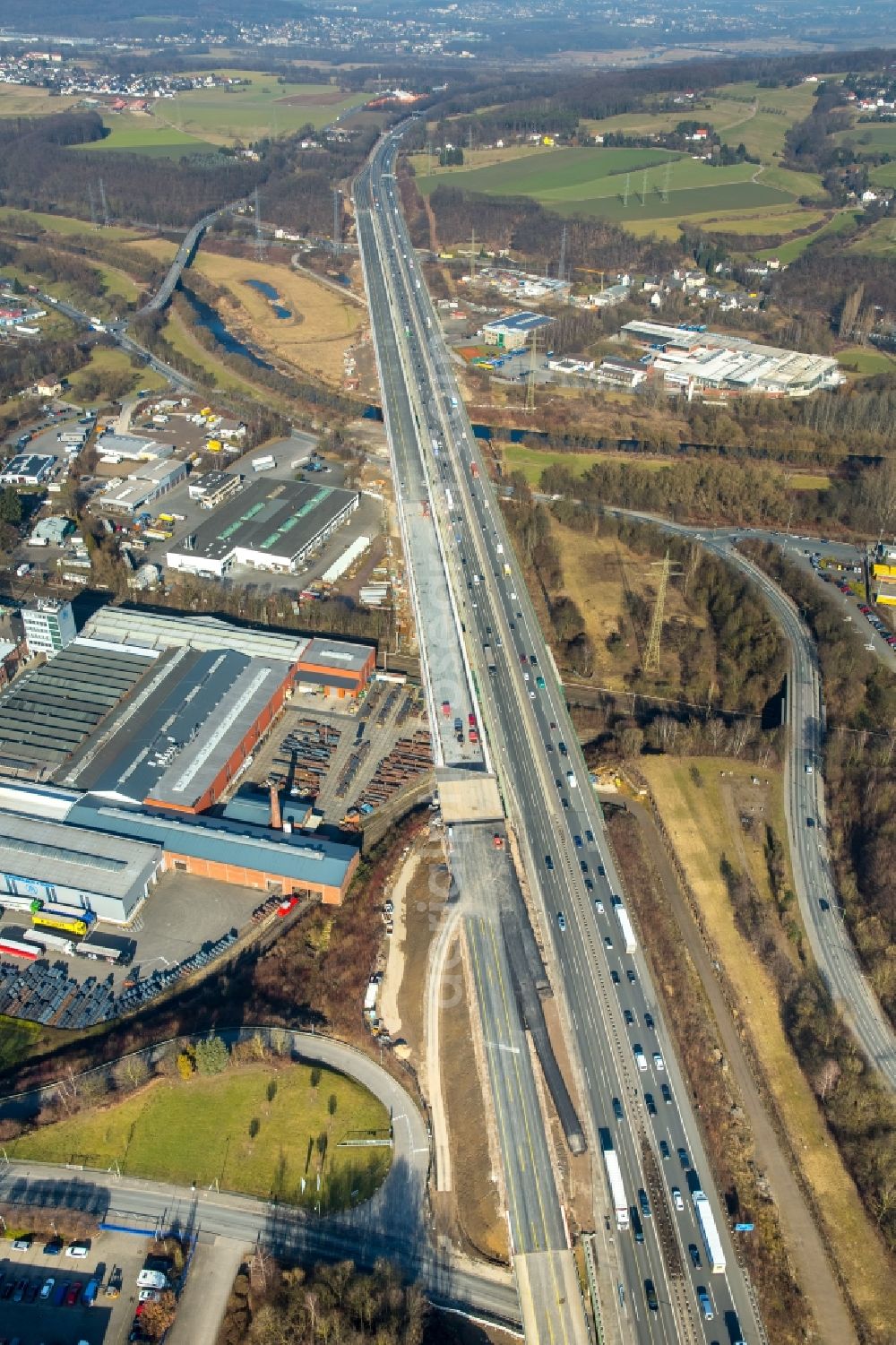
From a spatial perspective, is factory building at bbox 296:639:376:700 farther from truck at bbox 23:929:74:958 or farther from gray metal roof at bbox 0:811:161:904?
truck at bbox 23:929:74:958

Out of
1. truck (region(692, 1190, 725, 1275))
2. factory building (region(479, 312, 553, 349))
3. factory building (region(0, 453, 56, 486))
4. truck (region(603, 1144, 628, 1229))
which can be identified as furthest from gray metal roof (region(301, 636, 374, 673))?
factory building (region(479, 312, 553, 349))

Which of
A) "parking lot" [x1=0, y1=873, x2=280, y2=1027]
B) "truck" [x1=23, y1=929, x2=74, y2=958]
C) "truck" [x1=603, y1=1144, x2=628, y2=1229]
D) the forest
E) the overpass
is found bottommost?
"truck" [x1=603, y1=1144, x2=628, y2=1229]

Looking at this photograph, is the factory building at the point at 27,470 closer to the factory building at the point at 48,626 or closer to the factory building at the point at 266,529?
the factory building at the point at 266,529

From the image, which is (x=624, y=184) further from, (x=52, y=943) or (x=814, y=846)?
(x=52, y=943)

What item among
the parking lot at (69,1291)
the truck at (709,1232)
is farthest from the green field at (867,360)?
the parking lot at (69,1291)

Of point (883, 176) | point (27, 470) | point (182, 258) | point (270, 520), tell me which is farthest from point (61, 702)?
→ point (883, 176)

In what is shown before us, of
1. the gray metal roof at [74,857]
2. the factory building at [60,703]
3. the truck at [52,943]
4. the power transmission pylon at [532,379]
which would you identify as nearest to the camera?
the truck at [52,943]
